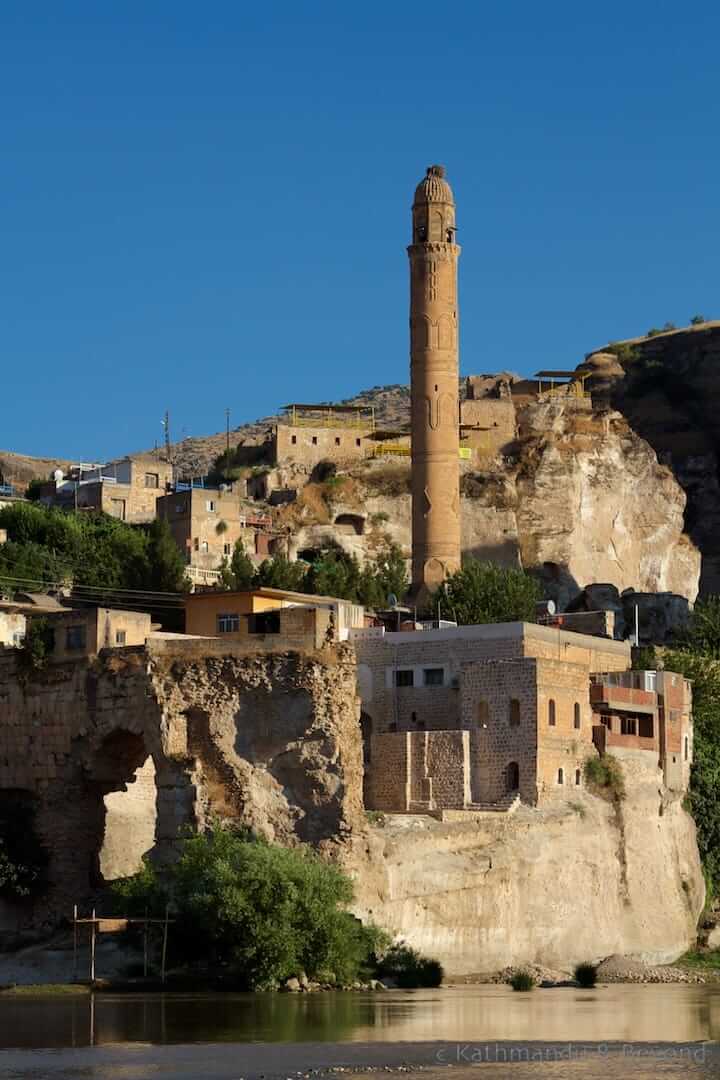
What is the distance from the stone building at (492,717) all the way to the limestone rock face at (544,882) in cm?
88

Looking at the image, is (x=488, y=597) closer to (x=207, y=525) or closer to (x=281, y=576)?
(x=281, y=576)

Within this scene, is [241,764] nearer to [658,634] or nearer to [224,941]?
[224,941]

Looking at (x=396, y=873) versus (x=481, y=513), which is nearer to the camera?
(x=396, y=873)

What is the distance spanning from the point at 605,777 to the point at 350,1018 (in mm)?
15849

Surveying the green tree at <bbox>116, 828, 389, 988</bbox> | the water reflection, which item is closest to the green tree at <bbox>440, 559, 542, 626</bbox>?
the green tree at <bbox>116, 828, 389, 988</bbox>

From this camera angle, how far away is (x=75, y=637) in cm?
4116

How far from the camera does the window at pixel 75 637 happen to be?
1617 inches

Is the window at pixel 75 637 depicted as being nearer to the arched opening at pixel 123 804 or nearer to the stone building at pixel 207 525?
the arched opening at pixel 123 804

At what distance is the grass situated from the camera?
3456 centimetres

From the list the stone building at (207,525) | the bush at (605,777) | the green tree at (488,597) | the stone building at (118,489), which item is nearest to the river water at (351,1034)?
the bush at (605,777)

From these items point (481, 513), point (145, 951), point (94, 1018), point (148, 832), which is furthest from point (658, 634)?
point (94, 1018)

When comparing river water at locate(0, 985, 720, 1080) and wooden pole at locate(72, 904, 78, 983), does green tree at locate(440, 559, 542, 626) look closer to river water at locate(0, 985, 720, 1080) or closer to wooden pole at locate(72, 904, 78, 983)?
wooden pole at locate(72, 904, 78, 983)

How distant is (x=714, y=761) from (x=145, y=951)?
1842 cm

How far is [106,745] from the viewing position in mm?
40281
